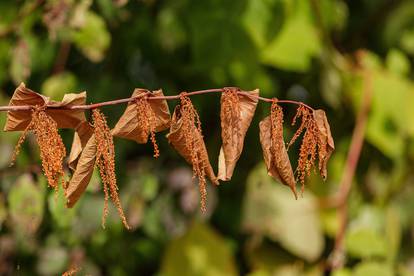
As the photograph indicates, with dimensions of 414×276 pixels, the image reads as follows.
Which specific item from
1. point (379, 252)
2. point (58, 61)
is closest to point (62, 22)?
point (58, 61)

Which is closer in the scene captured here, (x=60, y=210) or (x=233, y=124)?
(x=233, y=124)

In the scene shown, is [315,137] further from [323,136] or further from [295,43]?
[295,43]

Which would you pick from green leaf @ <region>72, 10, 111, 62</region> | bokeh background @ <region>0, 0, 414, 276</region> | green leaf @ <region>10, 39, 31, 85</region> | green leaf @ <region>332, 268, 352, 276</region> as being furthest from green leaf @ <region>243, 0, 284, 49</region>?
green leaf @ <region>332, 268, 352, 276</region>

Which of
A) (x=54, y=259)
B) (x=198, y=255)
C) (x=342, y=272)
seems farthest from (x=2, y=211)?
(x=342, y=272)

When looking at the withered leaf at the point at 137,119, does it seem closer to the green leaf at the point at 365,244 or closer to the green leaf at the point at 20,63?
the green leaf at the point at 20,63

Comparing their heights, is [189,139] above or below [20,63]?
above

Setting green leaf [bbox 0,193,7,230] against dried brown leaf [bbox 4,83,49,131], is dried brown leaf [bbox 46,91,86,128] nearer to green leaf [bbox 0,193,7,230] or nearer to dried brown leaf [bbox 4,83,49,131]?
dried brown leaf [bbox 4,83,49,131]

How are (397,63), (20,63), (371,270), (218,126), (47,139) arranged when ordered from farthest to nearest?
1. (397,63)
2. (218,126)
3. (371,270)
4. (20,63)
5. (47,139)

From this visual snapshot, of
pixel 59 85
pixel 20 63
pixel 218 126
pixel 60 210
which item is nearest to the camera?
pixel 60 210
